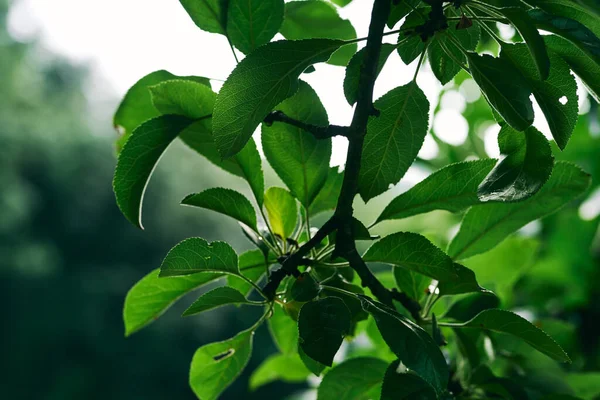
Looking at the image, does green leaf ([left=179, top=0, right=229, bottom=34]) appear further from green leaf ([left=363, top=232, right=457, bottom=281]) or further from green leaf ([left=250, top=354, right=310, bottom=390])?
green leaf ([left=250, top=354, right=310, bottom=390])

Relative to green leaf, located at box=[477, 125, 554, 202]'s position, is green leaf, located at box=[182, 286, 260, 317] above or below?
below

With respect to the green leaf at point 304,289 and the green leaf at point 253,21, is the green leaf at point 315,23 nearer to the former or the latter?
the green leaf at point 253,21

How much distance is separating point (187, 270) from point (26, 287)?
10.3 m

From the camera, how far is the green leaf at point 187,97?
0.45 m

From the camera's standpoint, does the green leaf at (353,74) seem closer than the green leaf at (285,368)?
Yes

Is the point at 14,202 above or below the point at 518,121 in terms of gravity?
below

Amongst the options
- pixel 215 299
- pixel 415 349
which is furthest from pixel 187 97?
pixel 415 349

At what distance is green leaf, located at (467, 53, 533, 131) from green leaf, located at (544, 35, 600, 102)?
33 mm

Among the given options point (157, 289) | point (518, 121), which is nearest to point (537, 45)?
point (518, 121)

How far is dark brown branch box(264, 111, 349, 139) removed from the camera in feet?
1.31

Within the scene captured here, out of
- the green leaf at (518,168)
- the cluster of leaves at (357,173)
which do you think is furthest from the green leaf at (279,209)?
the green leaf at (518,168)

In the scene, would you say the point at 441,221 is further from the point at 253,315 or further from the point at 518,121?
the point at 253,315

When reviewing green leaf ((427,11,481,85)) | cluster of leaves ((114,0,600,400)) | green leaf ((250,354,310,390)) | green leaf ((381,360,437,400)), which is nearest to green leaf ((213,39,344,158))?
cluster of leaves ((114,0,600,400))

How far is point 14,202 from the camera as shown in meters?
9.54
